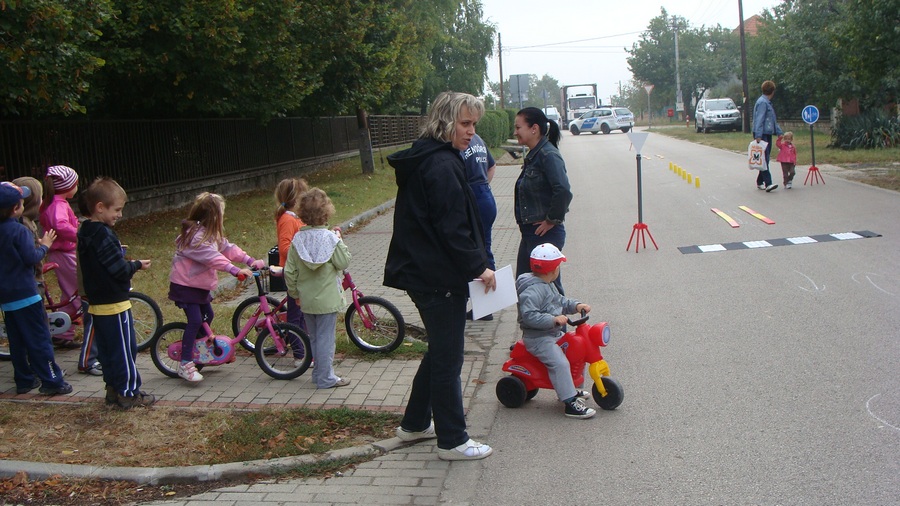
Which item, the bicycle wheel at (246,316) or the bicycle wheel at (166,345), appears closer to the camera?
the bicycle wheel at (166,345)

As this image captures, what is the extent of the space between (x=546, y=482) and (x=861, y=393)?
236 centimetres

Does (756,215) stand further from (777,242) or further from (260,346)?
(260,346)

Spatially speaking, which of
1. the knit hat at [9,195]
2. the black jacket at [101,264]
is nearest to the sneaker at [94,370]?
the black jacket at [101,264]

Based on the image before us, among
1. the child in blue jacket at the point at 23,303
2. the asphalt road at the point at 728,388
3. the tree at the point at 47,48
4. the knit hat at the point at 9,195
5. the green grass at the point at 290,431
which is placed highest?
the tree at the point at 47,48

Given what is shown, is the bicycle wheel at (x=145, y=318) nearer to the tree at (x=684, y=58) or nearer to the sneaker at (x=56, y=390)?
the sneaker at (x=56, y=390)

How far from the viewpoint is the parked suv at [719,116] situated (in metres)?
46.3

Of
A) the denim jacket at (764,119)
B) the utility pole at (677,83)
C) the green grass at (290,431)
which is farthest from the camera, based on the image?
the utility pole at (677,83)

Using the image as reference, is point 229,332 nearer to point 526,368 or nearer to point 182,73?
point 526,368

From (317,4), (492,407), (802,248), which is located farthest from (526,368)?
(317,4)

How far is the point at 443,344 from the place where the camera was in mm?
4621

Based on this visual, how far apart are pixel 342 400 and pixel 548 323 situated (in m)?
1.56

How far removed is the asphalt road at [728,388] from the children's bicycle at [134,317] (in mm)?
2980

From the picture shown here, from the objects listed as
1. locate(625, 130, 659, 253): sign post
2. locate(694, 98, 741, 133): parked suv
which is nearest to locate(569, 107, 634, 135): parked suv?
locate(694, 98, 741, 133): parked suv

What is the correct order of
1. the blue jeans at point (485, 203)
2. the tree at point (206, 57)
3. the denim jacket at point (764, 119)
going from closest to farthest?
the blue jeans at point (485, 203) → the tree at point (206, 57) → the denim jacket at point (764, 119)
